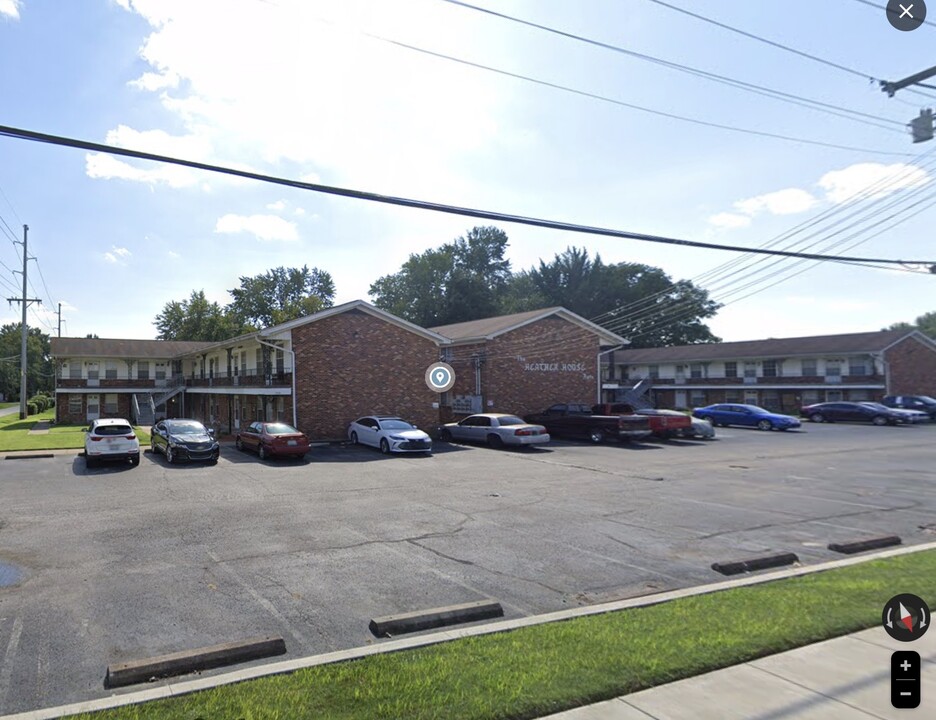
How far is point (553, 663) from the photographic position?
5.10 meters

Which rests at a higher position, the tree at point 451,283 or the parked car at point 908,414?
the tree at point 451,283

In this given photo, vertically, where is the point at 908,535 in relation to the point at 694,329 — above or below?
below

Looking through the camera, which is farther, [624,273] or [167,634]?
[624,273]

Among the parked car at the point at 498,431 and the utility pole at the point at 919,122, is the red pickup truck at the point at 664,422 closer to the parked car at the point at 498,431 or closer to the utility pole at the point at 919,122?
the parked car at the point at 498,431

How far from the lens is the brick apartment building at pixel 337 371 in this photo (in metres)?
28.1

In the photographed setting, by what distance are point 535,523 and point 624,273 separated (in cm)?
6859

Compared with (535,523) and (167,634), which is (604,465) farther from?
(167,634)

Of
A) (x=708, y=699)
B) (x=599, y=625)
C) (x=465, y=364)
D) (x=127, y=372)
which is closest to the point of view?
(x=708, y=699)

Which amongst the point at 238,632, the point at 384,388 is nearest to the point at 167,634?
the point at 238,632

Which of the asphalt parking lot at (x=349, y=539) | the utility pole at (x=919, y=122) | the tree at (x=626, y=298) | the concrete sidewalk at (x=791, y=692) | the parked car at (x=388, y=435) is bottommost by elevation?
the asphalt parking lot at (x=349, y=539)

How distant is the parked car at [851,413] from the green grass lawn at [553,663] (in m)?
35.7

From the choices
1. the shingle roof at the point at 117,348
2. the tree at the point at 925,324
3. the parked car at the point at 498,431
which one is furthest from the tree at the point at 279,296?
the tree at the point at 925,324

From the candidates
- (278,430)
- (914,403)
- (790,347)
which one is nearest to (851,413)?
(914,403)

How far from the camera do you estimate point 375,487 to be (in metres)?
15.6
